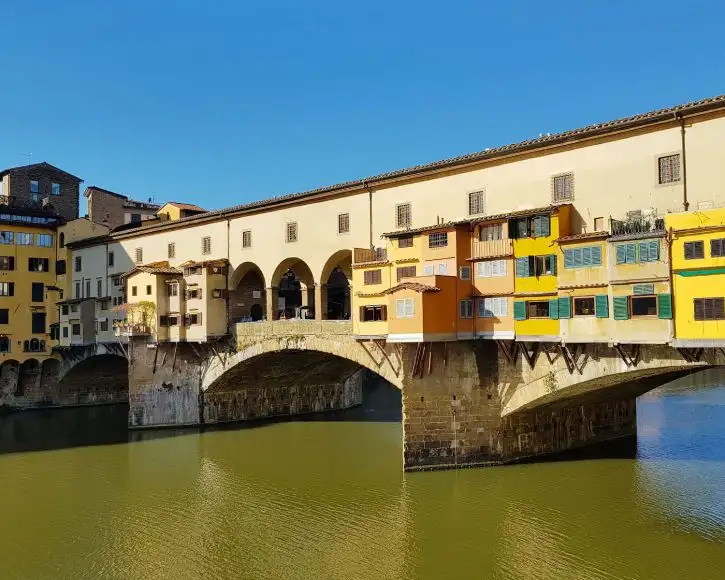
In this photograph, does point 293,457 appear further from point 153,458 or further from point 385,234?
point 385,234

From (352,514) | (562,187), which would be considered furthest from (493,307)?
(352,514)

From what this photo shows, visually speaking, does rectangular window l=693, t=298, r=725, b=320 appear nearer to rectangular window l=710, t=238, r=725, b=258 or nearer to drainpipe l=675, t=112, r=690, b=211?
rectangular window l=710, t=238, r=725, b=258

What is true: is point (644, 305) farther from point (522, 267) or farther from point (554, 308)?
point (522, 267)

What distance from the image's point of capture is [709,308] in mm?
21953

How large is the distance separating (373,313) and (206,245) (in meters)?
18.0

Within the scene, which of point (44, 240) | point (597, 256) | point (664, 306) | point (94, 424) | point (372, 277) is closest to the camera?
point (664, 306)

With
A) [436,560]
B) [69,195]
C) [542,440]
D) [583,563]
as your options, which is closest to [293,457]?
[542,440]

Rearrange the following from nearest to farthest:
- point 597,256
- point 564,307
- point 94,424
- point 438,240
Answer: point 597,256 → point 564,307 → point 438,240 → point 94,424

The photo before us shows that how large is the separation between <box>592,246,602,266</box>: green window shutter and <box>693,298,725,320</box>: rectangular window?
3777mm

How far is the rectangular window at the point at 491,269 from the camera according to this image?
2823cm

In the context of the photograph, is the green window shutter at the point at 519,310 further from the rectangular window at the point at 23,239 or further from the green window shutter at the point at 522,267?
the rectangular window at the point at 23,239

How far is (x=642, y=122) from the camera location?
24906 millimetres

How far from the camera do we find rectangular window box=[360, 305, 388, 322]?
31.7 metres

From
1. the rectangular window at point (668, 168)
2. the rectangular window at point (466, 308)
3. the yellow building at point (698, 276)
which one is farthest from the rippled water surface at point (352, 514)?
the rectangular window at point (668, 168)
